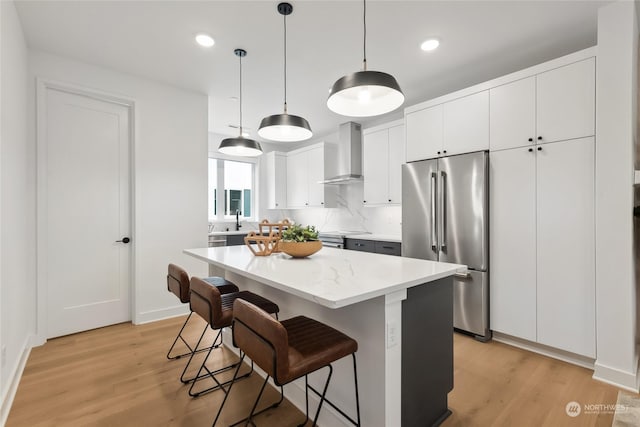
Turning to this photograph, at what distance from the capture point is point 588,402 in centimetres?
197

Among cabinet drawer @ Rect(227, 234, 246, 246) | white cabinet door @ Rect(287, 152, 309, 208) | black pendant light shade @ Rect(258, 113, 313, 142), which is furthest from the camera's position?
white cabinet door @ Rect(287, 152, 309, 208)

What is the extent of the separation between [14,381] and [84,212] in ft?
5.39

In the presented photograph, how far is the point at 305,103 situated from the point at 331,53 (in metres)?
1.32

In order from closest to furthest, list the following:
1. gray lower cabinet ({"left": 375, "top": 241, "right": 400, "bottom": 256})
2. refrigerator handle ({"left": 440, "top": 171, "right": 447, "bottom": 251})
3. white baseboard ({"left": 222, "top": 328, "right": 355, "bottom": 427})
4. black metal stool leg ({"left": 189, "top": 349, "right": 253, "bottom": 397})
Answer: white baseboard ({"left": 222, "top": 328, "right": 355, "bottom": 427})
black metal stool leg ({"left": 189, "top": 349, "right": 253, "bottom": 397})
refrigerator handle ({"left": 440, "top": 171, "right": 447, "bottom": 251})
gray lower cabinet ({"left": 375, "top": 241, "right": 400, "bottom": 256})

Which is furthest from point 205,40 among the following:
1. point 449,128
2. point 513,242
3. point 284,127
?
point 513,242

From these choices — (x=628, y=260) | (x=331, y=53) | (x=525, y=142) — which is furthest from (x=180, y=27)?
(x=628, y=260)

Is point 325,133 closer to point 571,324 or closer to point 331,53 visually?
point 331,53

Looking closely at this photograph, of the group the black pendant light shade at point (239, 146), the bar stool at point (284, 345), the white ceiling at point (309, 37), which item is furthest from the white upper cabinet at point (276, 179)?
the bar stool at point (284, 345)

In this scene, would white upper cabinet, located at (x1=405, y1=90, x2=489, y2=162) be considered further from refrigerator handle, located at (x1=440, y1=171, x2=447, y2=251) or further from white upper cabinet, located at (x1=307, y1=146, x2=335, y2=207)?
white upper cabinet, located at (x1=307, y1=146, x2=335, y2=207)

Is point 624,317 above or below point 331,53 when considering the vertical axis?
below

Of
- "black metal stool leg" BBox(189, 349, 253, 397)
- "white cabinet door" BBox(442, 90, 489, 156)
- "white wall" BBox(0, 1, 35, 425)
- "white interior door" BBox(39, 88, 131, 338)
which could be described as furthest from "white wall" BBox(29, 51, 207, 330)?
"white cabinet door" BBox(442, 90, 489, 156)

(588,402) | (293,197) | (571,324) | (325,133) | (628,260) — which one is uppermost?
(325,133)

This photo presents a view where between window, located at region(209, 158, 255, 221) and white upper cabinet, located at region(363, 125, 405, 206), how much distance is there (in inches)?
109

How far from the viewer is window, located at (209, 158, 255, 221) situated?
584 cm
